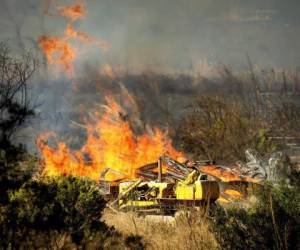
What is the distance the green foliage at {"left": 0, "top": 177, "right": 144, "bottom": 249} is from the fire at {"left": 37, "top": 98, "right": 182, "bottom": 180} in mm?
19139

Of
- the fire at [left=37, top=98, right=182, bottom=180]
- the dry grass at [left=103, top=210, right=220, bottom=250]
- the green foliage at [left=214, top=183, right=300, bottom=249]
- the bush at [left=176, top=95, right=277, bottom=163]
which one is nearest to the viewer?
the green foliage at [left=214, top=183, right=300, bottom=249]

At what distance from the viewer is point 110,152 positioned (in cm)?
3609

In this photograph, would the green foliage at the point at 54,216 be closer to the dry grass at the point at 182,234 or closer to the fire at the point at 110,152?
the dry grass at the point at 182,234

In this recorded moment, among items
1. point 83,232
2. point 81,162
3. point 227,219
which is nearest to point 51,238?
point 83,232

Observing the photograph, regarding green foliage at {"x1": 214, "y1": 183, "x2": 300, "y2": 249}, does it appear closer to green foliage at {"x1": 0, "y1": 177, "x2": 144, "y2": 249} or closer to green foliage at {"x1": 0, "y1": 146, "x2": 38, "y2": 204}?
green foliage at {"x1": 0, "y1": 177, "x2": 144, "y2": 249}

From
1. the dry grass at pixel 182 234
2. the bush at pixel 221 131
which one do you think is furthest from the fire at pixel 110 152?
the dry grass at pixel 182 234

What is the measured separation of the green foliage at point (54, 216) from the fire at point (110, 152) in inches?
754

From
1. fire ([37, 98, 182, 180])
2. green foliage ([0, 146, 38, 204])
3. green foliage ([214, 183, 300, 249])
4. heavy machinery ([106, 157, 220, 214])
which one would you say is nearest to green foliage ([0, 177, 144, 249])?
green foliage ([0, 146, 38, 204])

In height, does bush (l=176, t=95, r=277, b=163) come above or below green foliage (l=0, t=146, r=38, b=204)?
above

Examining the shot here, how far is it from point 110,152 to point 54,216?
1103 inches

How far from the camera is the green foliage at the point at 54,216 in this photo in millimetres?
7327

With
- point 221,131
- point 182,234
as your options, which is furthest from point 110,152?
point 182,234

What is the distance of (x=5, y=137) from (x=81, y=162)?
78.7 feet

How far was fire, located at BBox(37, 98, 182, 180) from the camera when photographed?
31.9m
